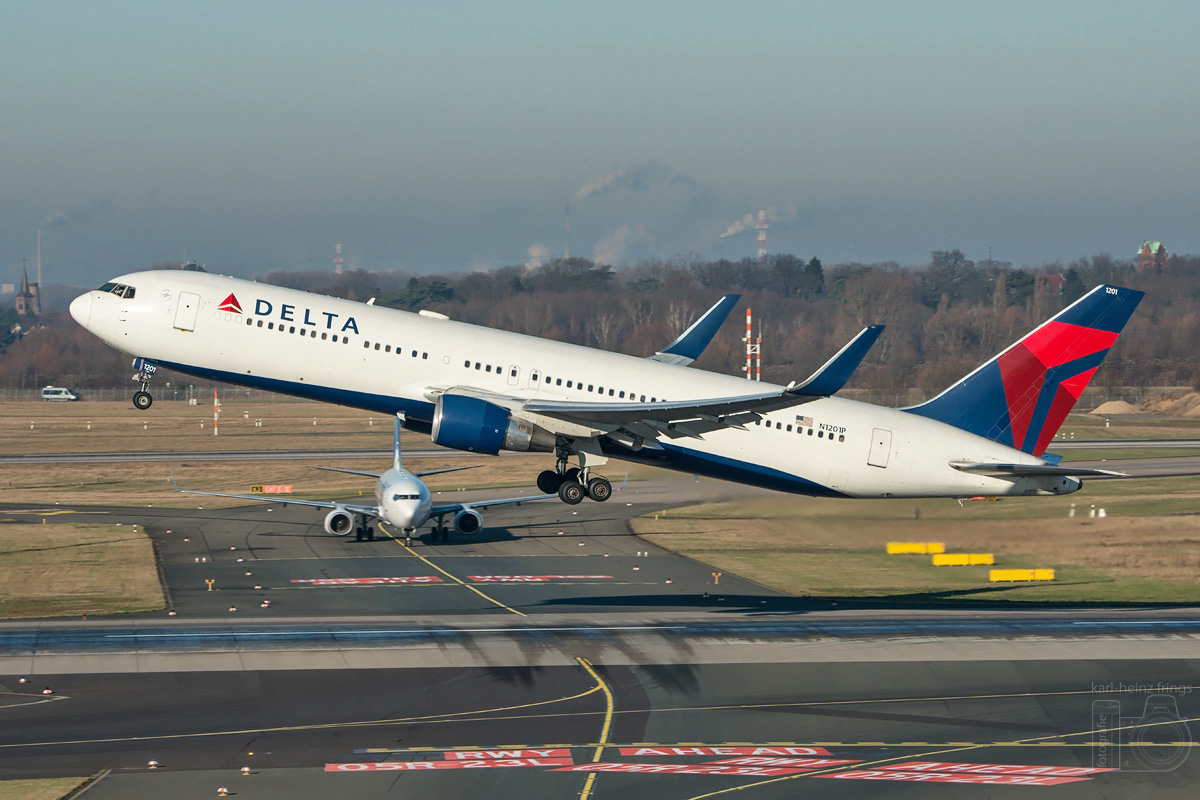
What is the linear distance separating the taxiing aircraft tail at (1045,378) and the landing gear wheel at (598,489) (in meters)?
15.2

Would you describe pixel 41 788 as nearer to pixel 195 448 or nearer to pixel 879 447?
pixel 879 447

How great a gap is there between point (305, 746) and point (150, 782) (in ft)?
15.8

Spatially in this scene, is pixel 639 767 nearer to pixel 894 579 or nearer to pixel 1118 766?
pixel 1118 766

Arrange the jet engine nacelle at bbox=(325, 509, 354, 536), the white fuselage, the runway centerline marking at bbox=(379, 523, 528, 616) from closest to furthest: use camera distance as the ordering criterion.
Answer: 1. the runway centerline marking at bbox=(379, 523, 528, 616)
2. the white fuselage
3. the jet engine nacelle at bbox=(325, 509, 354, 536)

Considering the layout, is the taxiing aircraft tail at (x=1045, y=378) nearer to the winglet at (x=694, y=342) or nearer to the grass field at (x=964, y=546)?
the winglet at (x=694, y=342)

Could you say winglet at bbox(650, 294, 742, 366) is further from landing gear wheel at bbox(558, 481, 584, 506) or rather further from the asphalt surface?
the asphalt surface

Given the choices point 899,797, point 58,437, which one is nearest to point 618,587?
point 899,797

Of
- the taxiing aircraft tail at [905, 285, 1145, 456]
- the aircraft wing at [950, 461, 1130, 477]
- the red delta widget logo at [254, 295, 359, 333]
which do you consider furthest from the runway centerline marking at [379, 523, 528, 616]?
the taxiing aircraft tail at [905, 285, 1145, 456]

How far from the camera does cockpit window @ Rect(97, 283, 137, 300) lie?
4456 cm

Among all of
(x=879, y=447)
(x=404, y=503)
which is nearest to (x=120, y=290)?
(x=404, y=503)

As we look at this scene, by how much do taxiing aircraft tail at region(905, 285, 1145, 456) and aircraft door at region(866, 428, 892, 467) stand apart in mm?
3166

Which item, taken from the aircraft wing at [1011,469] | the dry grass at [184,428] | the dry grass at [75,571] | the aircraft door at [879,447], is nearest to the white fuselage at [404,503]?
the dry grass at [75,571]

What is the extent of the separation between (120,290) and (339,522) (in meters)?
33.4

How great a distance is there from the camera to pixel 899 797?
33.2m
